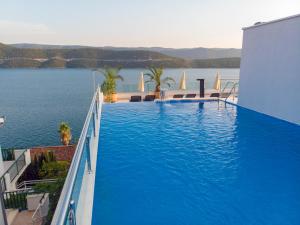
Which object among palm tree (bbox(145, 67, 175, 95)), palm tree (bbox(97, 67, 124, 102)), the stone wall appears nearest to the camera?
palm tree (bbox(97, 67, 124, 102))

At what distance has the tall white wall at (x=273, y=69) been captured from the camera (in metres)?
9.50

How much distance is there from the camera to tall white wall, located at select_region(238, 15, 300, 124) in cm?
950

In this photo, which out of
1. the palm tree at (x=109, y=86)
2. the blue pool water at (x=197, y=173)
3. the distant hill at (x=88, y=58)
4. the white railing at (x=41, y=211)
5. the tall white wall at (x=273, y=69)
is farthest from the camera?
the distant hill at (x=88, y=58)

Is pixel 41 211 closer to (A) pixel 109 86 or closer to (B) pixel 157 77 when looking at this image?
(A) pixel 109 86

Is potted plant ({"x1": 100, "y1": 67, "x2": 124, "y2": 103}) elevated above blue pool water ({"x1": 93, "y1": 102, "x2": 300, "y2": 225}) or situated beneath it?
elevated above

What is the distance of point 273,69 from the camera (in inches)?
420

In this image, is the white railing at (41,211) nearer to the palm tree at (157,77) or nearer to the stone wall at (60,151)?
the stone wall at (60,151)

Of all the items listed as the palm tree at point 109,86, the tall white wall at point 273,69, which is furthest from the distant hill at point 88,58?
the tall white wall at point 273,69

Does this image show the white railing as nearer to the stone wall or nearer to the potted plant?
the potted plant

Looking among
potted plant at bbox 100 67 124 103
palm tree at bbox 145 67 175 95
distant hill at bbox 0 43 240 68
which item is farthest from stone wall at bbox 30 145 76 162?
distant hill at bbox 0 43 240 68

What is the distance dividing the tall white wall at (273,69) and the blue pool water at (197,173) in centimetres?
92

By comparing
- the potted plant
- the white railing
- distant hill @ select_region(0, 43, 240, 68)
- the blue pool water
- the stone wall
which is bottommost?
the stone wall

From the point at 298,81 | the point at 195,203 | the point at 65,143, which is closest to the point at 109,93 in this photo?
the point at 65,143

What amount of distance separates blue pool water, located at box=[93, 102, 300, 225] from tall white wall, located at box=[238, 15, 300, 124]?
92 centimetres
